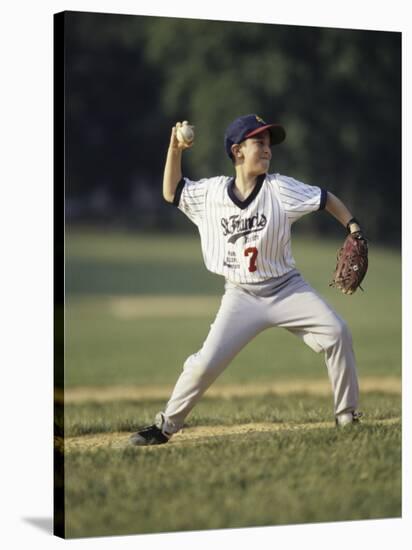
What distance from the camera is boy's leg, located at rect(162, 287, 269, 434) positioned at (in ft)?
21.8

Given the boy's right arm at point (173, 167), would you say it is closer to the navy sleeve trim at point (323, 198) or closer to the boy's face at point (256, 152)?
the boy's face at point (256, 152)

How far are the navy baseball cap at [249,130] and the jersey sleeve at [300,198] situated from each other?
0.31 m

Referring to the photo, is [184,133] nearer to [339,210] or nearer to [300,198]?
[300,198]

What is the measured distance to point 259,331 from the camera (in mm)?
6781

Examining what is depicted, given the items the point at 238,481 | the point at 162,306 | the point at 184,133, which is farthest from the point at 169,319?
the point at 238,481

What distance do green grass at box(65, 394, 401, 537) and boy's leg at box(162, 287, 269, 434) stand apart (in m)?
0.23

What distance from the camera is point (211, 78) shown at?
28.7 m

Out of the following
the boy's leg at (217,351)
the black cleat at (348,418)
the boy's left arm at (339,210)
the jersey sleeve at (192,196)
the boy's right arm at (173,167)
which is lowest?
the black cleat at (348,418)

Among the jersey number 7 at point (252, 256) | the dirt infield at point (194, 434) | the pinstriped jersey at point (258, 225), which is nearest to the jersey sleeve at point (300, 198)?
the pinstriped jersey at point (258, 225)

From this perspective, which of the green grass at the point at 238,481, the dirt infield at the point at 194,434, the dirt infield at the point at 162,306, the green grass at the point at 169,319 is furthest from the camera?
the dirt infield at the point at 162,306

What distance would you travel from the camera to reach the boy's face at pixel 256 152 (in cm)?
682

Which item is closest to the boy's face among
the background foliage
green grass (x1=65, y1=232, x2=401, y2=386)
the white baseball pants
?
the white baseball pants

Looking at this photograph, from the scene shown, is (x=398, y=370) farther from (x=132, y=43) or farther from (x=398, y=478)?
(x=132, y=43)

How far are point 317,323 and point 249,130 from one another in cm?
119
